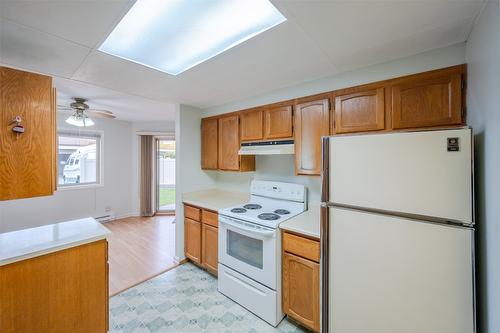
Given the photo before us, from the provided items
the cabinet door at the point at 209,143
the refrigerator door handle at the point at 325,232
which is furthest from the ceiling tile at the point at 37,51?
the refrigerator door handle at the point at 325,232

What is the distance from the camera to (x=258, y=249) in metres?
1.99

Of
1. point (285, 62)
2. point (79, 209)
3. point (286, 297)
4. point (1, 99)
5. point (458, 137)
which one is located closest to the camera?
point (458, 137)

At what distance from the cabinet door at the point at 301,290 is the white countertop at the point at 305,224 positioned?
0.24 meters

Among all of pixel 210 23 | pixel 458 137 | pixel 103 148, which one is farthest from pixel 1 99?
pixel 103 148

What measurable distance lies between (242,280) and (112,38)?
2.30 m

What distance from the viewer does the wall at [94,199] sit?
358 centimetres

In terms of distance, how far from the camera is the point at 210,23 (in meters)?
1.35

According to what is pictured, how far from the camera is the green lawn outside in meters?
5.72

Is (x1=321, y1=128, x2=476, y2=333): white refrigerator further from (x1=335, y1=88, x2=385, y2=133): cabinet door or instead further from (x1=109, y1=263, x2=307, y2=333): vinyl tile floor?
(x1=109, y1=263, x2=307, y2=333): vinyl tile floor

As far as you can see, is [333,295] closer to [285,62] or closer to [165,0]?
[285,62]

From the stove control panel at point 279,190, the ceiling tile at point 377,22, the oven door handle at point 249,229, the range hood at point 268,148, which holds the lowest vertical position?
the oven door handle at point 249,229

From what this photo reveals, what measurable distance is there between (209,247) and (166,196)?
3833 millimetres

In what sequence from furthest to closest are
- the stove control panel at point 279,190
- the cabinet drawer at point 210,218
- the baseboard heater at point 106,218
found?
1. the baseboard heater at point 106,218
2. the cabinet drawer at point 210,218
3. the stove control panel at point 279,190

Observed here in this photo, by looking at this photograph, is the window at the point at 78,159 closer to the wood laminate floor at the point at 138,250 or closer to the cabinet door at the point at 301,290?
the wood laminate floor at the point at 138,250
